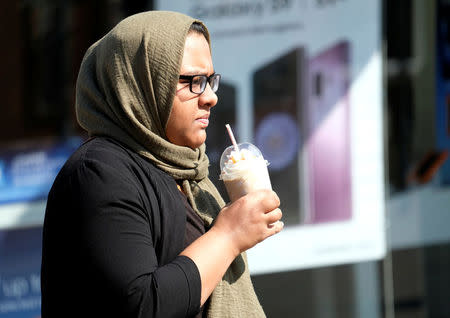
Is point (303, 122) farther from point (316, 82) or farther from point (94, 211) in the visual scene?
point (94, 211)

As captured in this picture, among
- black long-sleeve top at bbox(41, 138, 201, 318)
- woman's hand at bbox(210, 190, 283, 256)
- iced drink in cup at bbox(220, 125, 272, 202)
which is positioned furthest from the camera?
iced drink in cup at bbox(220, 125, 272, 202)

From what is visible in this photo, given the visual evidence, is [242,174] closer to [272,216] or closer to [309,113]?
[272,216]

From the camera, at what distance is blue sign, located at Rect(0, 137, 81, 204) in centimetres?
394

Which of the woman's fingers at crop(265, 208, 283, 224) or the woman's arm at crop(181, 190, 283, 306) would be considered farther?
the woman's fingers at crop(265, 208, 283, 224)

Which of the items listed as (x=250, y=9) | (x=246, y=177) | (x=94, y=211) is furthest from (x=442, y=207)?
(x=94, y=211)

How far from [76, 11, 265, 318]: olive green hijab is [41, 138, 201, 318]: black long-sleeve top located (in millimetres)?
79

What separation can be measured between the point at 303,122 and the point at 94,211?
9.79 ft

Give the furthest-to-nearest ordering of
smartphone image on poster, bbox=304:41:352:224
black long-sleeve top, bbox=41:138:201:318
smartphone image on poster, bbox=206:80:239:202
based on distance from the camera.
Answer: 1. smartphone image on poster, bbox=304:41:352:224
2. smartphone image on poster, bbox=206:80:239:202
3. black long-sleeve top, bbox=41:138:201:318

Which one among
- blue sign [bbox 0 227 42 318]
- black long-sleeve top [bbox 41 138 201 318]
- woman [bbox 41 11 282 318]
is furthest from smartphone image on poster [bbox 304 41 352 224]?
black long-sleeve top [bbox 41 138 201 318]

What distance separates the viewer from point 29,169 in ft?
13.0

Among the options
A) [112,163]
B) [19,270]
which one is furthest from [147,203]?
[19,270]

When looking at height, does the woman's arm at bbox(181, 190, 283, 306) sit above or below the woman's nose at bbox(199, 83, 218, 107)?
below

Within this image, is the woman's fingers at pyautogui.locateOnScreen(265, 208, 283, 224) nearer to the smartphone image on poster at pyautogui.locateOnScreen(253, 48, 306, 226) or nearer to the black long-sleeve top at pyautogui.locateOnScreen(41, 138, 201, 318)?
the black long-sleeve top at pyautogui.locateOnScreen(41, 138, 201, 318)

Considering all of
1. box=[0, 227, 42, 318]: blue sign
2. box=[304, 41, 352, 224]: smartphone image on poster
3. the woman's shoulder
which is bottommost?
box=[0, 227, 42, 318]: blue sign
